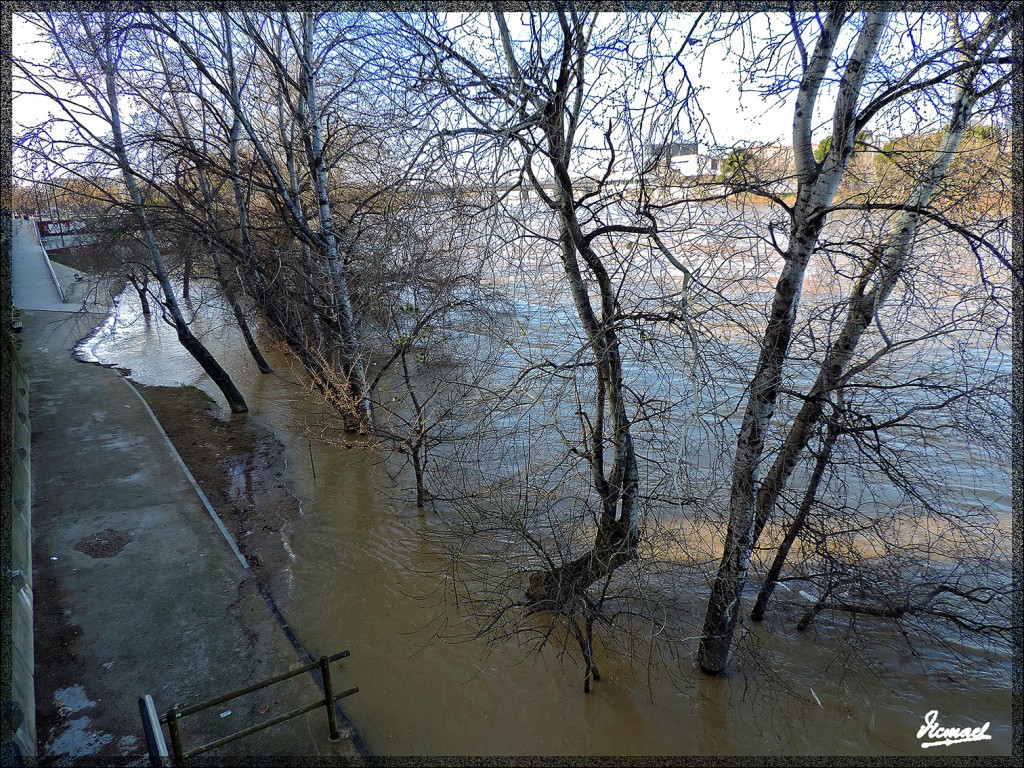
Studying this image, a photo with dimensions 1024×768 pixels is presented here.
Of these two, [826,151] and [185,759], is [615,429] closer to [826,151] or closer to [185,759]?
[826,151]

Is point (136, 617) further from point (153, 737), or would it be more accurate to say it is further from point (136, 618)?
point (153, 737)

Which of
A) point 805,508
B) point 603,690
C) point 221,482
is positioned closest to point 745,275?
point 805,508

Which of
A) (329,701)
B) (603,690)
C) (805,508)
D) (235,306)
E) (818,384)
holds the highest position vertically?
(235,306)

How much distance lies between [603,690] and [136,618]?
16.0 ft

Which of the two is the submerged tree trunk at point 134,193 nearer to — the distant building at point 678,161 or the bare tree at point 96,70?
the bare tree at point 96,70

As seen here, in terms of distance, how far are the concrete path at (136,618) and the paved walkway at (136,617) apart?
12mm

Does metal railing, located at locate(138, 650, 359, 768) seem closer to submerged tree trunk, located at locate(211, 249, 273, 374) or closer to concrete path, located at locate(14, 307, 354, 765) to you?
concrete path, located at locate(14, 307, 354, 765)

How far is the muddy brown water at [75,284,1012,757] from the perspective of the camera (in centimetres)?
577

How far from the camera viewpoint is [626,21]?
5047 millimetres

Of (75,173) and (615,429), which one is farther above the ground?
(75,173)

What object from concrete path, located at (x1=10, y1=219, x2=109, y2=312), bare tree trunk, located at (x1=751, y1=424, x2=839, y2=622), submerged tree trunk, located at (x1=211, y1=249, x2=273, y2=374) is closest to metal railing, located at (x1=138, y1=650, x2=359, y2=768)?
bare tree trunk, located at (x1=751, y1=424, x2=839, y2=622)

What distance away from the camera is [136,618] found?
21.3 feet

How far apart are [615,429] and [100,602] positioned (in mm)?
5789

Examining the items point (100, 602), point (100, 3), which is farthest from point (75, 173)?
point (100, 602)
